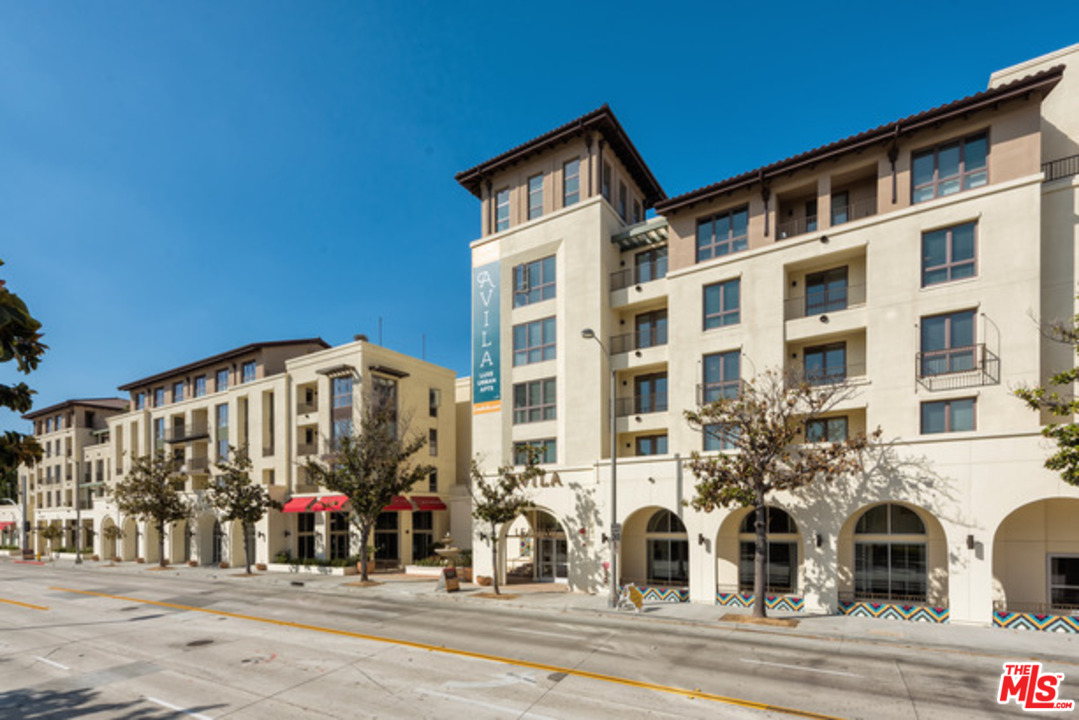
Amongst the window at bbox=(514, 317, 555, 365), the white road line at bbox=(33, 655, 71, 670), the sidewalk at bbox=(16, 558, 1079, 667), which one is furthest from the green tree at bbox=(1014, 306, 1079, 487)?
the white road line at bbox=(33, 655, 71, 670)

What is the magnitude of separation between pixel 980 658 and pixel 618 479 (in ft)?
44.7

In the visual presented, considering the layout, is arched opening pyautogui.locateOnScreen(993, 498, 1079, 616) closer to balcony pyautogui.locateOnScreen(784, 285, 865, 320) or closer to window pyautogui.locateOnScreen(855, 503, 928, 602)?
window pyautogui.locateOnScreen(855, 503, 928, 602)

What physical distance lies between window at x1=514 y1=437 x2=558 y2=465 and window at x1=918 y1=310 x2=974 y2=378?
1647 centimetres

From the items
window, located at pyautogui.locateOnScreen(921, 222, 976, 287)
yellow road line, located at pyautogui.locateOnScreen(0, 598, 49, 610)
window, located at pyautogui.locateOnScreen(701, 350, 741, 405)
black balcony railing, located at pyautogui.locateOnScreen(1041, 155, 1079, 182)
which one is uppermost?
black balcony railing, located at pyautogui.locateOnScreen(1041, 155, 1079, 182)

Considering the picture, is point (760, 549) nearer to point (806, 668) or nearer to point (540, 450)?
point (806, 668)

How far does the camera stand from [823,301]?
2475 centimetres

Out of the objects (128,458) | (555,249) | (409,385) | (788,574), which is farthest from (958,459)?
(128,458)

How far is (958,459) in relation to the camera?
19.2m

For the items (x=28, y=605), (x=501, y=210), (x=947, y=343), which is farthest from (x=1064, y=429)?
(x=28, y=605)

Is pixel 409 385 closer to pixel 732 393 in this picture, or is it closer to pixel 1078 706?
pixel 732 393

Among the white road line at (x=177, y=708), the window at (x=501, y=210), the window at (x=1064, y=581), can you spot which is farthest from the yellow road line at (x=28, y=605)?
the window at (x=1064, y=581)

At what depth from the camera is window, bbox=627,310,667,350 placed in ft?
93.4

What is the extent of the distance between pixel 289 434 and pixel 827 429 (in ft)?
118

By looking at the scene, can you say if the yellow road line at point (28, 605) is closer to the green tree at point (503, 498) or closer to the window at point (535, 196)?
the green tree at point (503, 498)
